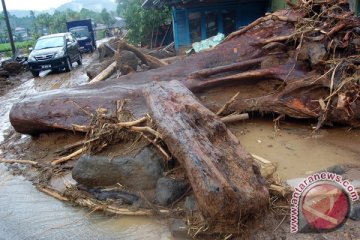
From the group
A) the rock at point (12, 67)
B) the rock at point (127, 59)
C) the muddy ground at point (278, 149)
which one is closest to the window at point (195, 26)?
the rock at point (127, 59)

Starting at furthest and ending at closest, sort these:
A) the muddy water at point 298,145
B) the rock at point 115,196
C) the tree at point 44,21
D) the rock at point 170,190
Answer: the tree at point 44,21
the muddy water at point 298,145
the rock at point 115,196
the rock at point 170,190

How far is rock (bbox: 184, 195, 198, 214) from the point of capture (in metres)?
3.80

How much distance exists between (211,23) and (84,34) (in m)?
14.9

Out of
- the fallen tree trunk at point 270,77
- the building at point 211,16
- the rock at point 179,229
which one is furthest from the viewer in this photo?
the building at point 211,16

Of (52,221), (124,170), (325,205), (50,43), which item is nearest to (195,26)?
(50,43)

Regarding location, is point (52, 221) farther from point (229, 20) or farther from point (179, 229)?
point (229, 20)

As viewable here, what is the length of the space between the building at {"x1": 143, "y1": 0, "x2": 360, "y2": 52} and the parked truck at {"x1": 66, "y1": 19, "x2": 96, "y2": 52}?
480 inches

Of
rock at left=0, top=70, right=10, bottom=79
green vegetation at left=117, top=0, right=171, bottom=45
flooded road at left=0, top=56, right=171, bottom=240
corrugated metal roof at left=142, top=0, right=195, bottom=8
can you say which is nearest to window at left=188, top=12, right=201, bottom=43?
corrugated metal roof at left=142, top=0, right=195, bottom=8

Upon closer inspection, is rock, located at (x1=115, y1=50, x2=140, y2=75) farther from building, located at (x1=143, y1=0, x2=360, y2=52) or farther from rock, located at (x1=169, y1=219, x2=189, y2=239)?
rock, located at (x1=169, y1=219, x2=189, y2=239)

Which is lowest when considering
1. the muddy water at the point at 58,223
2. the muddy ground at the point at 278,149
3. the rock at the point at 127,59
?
the muddy water at the point at 58,223

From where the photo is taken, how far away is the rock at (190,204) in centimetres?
380

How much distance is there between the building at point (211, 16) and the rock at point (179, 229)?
1176 centimetres

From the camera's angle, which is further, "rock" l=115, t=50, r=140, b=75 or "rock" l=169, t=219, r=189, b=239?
"rock" l=115, t=50, r=140, b=75

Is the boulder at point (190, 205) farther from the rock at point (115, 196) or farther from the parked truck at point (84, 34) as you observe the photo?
the parked truck at point (84, 34)
